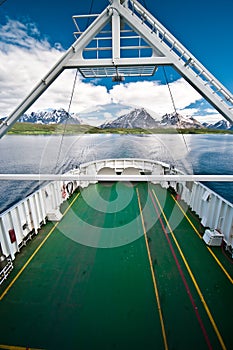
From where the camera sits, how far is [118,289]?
4.07 meters

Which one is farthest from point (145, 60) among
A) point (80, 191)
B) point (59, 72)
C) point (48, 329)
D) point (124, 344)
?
point (80, 191)

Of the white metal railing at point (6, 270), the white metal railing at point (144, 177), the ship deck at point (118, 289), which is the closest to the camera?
the ship deck at point (118, 289)

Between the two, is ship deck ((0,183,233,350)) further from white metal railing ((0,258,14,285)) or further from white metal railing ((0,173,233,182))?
white metal railing ((0,173,233,182))

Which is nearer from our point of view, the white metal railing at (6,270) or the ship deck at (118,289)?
the ship deck at (118,289)

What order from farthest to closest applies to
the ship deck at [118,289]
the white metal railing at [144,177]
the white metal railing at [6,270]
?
1. the white metal railing at [6,270]
2. the white metal railing at [144,177]
3. the ship deck at [118,289]

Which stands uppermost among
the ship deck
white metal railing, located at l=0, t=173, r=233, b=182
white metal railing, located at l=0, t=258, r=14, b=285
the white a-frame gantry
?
the white a-frame gantry

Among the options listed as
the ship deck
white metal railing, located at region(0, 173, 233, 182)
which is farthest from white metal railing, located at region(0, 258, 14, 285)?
white metal railing, located at region(0, 173, 233, 182)

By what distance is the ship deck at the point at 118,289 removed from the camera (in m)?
3.21

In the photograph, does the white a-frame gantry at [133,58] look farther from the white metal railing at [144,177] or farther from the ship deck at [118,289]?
the ship deck at [118,289]

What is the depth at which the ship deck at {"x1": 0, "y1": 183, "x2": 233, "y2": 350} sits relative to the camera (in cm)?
321

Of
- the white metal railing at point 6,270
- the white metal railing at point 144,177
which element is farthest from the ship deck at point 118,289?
the white metal railing at point 144,177

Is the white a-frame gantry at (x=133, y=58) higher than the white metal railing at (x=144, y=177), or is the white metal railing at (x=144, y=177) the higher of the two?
the white a-frame gantry at (x=133, y=58)

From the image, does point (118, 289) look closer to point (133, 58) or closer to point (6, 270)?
point (6, 270)

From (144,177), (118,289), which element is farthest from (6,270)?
(144,177)
